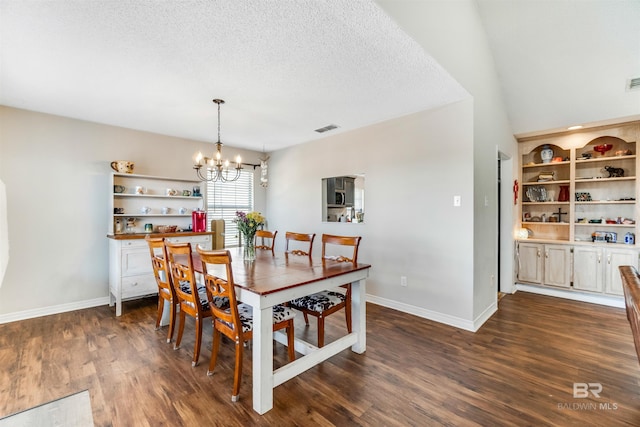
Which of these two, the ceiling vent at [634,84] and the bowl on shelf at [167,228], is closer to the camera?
the ceiling vent at [634,84]

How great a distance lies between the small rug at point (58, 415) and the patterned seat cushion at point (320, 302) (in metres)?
1.57

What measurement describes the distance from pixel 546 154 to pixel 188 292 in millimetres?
5397

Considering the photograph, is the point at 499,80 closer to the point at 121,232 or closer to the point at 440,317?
the point at 440,317

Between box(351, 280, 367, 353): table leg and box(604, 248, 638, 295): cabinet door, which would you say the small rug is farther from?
box(604, 248, 638, 295): cabinet door

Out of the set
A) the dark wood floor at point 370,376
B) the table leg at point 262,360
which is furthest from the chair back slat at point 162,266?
the table leg at point 262,360

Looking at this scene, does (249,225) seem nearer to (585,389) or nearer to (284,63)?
(284,63)

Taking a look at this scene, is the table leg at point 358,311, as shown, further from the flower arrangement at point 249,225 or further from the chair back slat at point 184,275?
the chair back slat at point 184,275

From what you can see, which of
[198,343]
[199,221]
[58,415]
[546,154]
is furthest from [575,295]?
[58,415]

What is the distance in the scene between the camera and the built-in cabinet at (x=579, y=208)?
12.8 ft

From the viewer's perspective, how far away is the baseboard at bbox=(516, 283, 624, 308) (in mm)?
3851

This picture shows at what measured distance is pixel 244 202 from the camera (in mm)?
5555

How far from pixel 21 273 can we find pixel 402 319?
15.0 ft

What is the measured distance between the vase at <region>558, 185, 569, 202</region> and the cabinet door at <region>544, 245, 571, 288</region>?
77cm

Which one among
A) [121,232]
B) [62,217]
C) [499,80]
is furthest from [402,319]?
[62,217]
